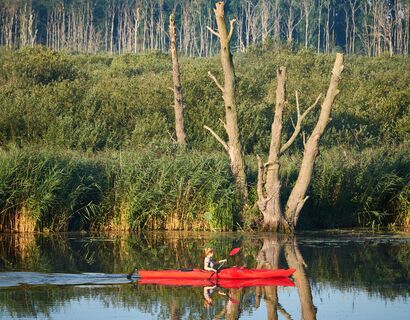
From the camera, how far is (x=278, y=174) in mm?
21109

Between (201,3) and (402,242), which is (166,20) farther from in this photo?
(402,242)

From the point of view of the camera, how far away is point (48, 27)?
102m

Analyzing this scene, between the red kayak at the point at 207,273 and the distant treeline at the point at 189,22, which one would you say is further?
the distant treeline at the point at 189,22

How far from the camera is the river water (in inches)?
523

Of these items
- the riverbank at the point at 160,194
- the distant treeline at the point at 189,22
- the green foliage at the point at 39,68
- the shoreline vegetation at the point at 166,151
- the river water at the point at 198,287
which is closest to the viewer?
the river water at the point at 198,287

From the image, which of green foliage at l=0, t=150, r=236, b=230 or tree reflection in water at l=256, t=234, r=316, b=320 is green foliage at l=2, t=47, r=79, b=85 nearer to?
green foliage at l=0, t=150, r=236, b=230

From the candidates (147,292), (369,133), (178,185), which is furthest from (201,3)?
(147,292)

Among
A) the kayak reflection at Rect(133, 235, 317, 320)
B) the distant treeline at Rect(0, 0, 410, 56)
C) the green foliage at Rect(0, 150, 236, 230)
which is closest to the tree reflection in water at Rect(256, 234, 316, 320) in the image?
the kayak reflection at Rect(133, 235, 317, 320)

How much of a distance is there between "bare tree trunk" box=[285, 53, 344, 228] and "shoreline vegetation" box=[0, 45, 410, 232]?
0.89 meters

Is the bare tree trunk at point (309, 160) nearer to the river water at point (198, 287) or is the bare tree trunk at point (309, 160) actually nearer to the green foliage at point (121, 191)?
the river water at point (198, 287)

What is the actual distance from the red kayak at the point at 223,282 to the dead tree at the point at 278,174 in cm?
548

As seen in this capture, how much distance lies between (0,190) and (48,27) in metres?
84.1

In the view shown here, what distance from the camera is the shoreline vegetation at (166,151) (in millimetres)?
21469

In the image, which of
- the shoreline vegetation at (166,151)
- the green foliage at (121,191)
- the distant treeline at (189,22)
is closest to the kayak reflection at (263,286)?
the green foliage at (121,191)
